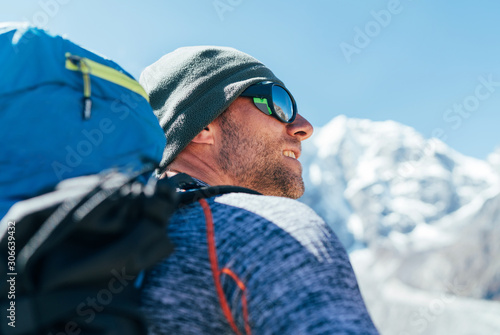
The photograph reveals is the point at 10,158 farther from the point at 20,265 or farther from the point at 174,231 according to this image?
the point at 174,231

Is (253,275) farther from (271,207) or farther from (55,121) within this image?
(55,121)

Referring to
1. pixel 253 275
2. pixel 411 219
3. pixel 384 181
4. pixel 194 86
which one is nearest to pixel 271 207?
pixel 253 275

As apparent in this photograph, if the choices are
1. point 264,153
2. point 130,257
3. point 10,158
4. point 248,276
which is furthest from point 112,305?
point 264,153

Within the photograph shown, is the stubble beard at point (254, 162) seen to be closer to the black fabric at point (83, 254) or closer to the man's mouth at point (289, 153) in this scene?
the man's mouth at point (289, 153)

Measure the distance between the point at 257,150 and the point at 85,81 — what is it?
1.60 meters

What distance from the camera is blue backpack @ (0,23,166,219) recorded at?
4.12 ft

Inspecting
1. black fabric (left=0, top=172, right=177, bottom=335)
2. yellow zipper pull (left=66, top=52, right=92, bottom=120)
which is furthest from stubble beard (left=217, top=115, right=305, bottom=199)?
black fabric (left=0, top=172, right=177, bottom=335)

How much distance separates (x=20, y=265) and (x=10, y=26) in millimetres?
865

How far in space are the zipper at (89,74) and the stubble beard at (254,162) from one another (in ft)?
4.13

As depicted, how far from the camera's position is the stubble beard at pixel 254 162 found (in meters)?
2.79

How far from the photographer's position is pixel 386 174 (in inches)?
5103

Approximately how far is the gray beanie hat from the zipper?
4.10 feet

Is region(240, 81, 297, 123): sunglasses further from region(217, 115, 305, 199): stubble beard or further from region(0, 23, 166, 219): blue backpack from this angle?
region(0, 23, 166, 219): blue backpack

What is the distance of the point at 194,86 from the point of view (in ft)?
9.41
